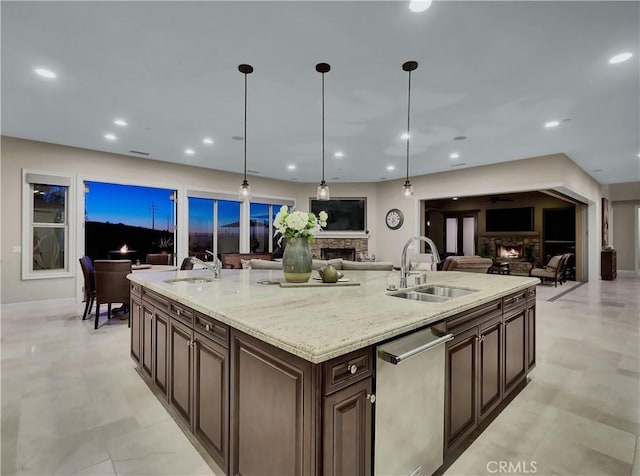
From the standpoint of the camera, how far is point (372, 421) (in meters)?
1.29

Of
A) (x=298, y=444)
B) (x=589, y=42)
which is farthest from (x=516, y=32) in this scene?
(x=298, y=444)

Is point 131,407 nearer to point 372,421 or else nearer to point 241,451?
point 241,451

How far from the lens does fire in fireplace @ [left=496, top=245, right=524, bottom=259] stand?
10.0 m

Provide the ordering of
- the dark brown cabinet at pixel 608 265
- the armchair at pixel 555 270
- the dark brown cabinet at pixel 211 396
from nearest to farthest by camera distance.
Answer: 1. the dark brown cabinet at pixel 211 396
2. the armchair at pixel 555 270
3. the dark brown cabinet at pixel 608 265

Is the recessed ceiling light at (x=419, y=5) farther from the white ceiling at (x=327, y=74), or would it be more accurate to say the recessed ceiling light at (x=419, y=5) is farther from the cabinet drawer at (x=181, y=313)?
the cabinet drawer at (x=181, y=313)

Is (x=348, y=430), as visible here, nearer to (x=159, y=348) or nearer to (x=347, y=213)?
(x=159, y=348)

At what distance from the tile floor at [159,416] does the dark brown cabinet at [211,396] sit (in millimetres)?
186

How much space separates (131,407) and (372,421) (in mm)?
1980

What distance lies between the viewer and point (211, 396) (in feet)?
5.53

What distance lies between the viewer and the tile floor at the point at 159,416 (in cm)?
180

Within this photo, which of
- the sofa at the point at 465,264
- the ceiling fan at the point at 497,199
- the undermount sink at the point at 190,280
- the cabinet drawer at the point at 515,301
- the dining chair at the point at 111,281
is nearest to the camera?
the cabinet drawer at the point at 515,301

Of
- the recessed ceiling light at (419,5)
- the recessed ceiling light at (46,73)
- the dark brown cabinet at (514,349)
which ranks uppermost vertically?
the recessed ceiling light at (46,73)

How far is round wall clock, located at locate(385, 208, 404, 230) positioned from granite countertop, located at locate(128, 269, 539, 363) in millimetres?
6301

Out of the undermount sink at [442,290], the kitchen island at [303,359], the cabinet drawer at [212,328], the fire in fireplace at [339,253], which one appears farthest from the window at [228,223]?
the undermount sink at [442,290]
